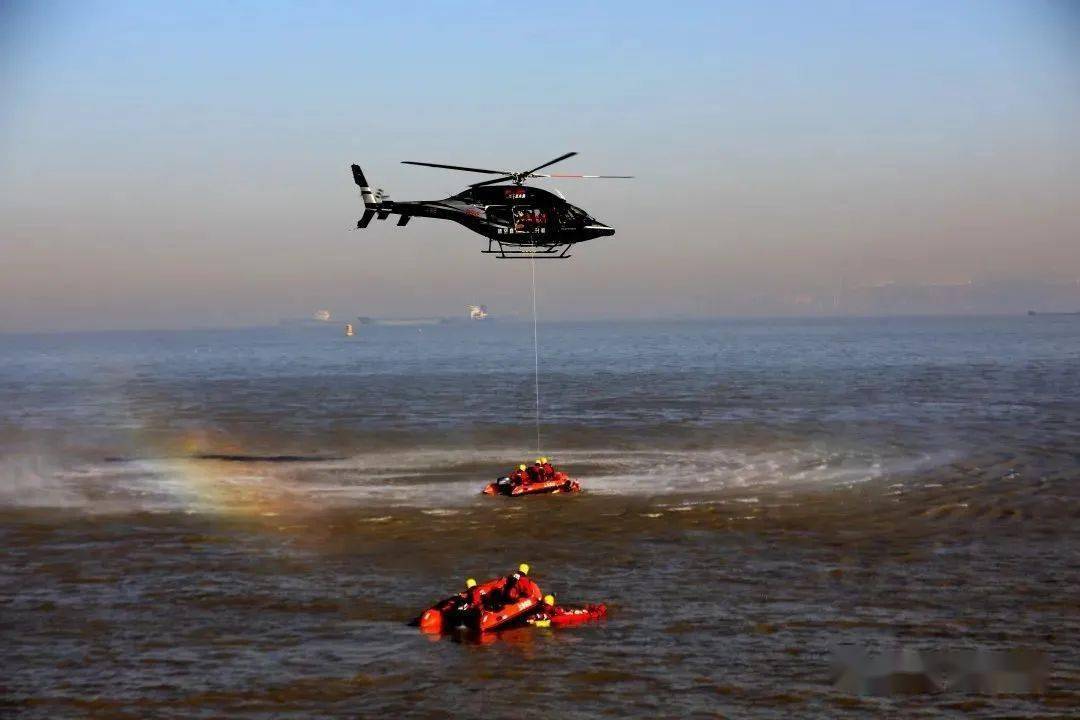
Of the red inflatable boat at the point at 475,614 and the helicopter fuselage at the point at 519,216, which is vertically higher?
the helicopter fuselage at the point at 519,216

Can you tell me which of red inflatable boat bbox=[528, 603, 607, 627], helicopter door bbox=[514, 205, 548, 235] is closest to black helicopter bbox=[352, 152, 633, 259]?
helicopter door bbox=[514, 205, 548, 235]

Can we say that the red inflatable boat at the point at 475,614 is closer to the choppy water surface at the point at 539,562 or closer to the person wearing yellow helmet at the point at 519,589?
the person wearing yellow helmet at the point at 519,589

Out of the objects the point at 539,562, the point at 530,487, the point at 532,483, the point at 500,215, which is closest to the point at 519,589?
the point at 539,562

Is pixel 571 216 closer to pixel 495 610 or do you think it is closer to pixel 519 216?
pixel 519 216

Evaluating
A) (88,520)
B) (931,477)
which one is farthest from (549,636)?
(931,477)

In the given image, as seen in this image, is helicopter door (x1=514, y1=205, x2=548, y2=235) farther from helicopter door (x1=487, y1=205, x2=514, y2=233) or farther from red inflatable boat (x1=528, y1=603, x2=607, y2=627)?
red inflatable boat (x1=528, y1=603, x2=607, y2=627)

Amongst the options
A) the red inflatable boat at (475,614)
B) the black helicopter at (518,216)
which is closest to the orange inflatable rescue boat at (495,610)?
the red inflatable boat at (475,614)

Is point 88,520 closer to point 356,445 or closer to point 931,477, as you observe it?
point 356,445

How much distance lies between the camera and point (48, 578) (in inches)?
1727

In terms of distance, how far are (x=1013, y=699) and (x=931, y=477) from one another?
37.3m

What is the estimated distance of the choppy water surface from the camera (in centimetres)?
3156

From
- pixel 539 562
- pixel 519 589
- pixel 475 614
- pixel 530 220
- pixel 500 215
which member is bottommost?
pixel 539 562

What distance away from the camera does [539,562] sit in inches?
1799

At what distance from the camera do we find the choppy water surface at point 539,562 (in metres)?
31.6
